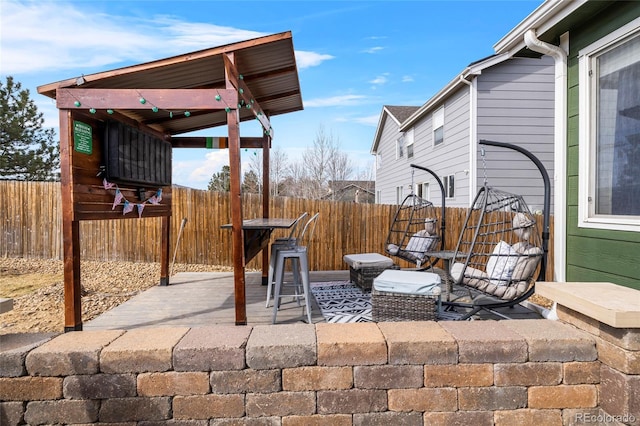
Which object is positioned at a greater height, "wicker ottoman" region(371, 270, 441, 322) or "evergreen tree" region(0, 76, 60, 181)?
"evergreen tree" region(0, 76, 60, 181)

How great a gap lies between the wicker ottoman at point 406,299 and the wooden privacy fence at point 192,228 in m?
3.83

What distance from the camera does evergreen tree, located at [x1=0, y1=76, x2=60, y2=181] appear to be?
11586 millimetres

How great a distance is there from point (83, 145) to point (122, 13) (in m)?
2.84

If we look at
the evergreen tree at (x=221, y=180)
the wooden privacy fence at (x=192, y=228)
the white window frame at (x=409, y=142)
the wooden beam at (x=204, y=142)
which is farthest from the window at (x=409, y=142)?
the evergreen tree at (x=221, y=180)

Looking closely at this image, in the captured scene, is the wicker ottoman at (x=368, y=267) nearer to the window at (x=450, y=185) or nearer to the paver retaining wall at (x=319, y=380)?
the paver retaining wall at (x=319, y=380)

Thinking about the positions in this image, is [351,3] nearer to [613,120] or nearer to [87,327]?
[613,120]

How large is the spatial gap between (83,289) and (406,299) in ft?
14.1

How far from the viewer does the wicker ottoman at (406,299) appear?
278cm

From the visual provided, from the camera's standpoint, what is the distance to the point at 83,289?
484cm

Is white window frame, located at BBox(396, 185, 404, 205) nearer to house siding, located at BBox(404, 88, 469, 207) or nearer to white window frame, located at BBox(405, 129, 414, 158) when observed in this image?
white window frame, located at BBox(405, 129, 414, 158)

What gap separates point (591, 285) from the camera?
2.03 metres

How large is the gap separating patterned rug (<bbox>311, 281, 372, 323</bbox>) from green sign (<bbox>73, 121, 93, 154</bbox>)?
7.96 feet

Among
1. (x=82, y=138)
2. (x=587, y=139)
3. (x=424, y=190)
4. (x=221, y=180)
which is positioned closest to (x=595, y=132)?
(x=587, y=139)

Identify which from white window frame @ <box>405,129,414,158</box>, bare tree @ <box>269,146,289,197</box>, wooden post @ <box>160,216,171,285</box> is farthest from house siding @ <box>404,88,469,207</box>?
bare tree @ <box>269,146,289,197</box>
